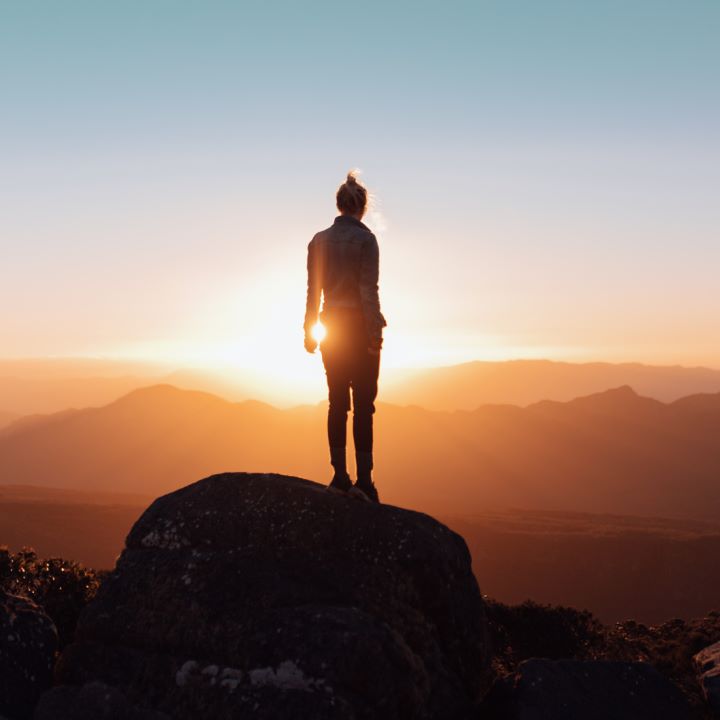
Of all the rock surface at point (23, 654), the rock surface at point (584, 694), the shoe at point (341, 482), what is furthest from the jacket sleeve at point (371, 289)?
the rock surface at point (23, 654)

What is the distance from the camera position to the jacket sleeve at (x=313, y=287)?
8.73 meters

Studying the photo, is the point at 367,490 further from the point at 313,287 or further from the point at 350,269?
the point at 350,269

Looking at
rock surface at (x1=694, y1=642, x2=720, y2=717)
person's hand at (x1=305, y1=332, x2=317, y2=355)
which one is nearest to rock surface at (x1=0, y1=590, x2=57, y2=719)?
person's hand at (x1=305, y1=332, x2=317, y2=355)

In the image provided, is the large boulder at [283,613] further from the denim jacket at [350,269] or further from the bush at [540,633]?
the bush at [540,633]

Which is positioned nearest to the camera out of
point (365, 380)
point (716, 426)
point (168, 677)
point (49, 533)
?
point (168, 677)

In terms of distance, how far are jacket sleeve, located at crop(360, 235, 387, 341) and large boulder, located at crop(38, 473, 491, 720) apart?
1871mm

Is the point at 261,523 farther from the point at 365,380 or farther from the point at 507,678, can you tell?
the point at 507,678

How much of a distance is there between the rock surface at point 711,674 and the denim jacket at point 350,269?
18.7ft

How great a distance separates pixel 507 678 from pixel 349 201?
17.6 feet

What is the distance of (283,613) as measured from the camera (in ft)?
21.3

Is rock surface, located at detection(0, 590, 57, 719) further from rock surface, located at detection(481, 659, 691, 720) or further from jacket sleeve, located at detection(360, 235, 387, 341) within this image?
jacket sleeve, located at detection(360, 235, 387, 341)

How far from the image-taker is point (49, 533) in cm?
5966

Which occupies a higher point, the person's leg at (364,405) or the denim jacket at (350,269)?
the denim jacket at (350,269)

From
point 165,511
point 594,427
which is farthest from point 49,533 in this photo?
point 594,427
